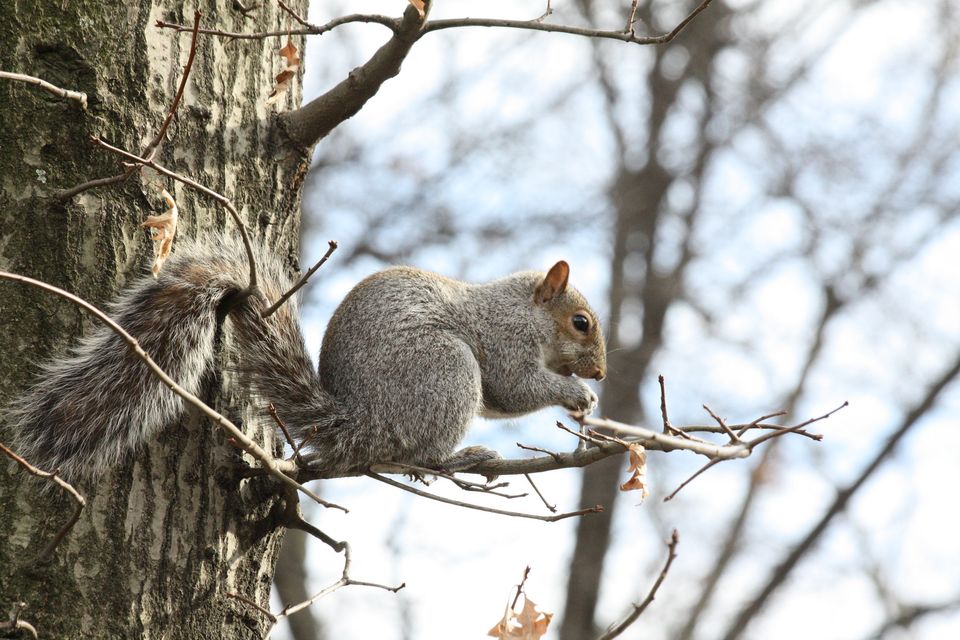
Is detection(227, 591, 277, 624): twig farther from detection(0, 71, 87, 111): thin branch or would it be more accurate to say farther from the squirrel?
detection(0, 71, 87, 111): thin branch

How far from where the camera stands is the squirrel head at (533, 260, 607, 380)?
147 inches

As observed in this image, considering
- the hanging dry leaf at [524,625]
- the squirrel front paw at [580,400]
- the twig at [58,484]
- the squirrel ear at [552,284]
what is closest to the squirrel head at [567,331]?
the squirrel ear at [552,284]

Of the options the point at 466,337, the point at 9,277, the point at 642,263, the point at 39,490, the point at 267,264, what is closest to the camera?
the point at 9,277

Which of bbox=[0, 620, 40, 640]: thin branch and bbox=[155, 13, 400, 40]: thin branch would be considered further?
bbox=[155, 13, 400, 40]: thin branch

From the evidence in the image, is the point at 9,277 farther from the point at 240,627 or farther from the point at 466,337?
the point at 466,337

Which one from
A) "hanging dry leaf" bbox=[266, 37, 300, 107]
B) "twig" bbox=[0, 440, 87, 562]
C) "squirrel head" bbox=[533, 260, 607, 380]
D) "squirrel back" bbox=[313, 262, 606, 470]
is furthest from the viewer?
"squirrel head" bbox=[533, 260, 607, 380]

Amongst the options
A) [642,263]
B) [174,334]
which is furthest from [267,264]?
[642,263]

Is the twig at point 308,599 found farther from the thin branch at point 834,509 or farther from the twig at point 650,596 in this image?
the thin branch at point 834,509

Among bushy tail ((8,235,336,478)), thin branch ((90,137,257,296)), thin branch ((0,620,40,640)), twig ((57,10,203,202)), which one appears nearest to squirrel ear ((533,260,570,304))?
bushy tail ((8,235,336,478))

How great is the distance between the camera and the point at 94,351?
2074 millimetres

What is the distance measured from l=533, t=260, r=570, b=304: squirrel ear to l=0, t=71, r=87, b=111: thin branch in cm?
195

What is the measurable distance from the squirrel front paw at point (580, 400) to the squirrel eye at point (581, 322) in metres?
0.32

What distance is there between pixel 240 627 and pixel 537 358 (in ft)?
5.17

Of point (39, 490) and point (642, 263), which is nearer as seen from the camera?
point (39, 490)
